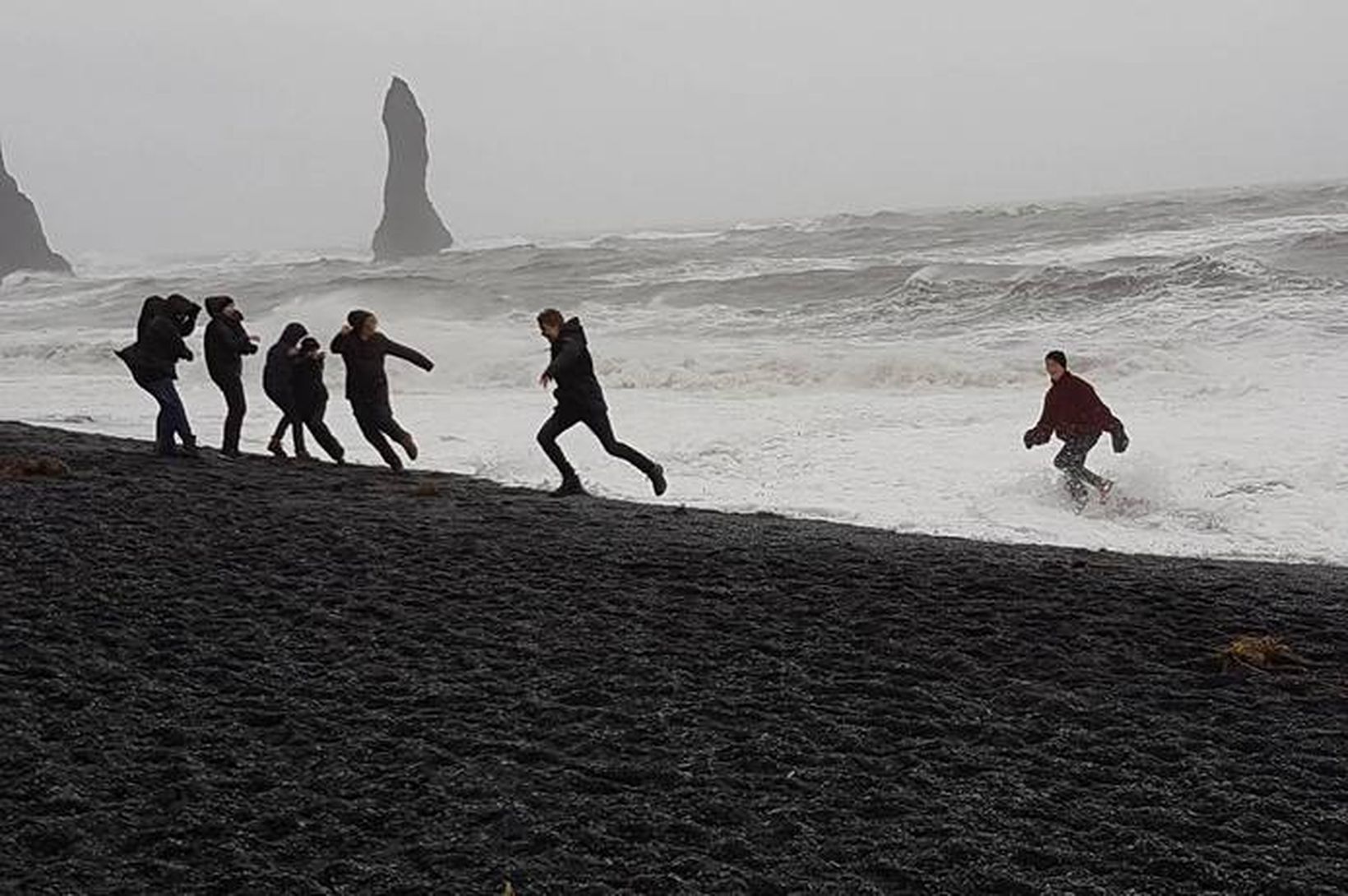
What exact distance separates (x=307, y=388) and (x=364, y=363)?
982mm

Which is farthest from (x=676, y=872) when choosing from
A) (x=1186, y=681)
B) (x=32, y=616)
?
(x=32, y=616)

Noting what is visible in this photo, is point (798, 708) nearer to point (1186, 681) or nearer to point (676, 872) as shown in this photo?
point (676, 872)

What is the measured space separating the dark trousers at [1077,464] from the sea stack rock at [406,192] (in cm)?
7559

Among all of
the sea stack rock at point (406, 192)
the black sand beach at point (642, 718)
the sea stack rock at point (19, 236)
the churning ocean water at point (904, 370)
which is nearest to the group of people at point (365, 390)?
the churning ocean water at point (904, 370)

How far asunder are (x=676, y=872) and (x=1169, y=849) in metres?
1.44

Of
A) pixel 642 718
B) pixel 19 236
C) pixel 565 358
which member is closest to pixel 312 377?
pixel 565 358

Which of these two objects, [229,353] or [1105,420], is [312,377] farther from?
[1105,420]

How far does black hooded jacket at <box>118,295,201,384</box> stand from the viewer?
10547 millimetres

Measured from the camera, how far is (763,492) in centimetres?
1162

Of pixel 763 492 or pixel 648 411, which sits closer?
pixel 763 492

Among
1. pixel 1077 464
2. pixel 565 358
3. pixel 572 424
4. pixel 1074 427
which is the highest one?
pixel 565 358

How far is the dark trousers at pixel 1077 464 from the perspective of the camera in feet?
35.0

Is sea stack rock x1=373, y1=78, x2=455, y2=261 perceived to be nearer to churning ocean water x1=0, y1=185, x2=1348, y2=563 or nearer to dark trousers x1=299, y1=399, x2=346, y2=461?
churning ocean water x1=0, y1=185, x2=1348, y2=563

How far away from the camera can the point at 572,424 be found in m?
10.2
